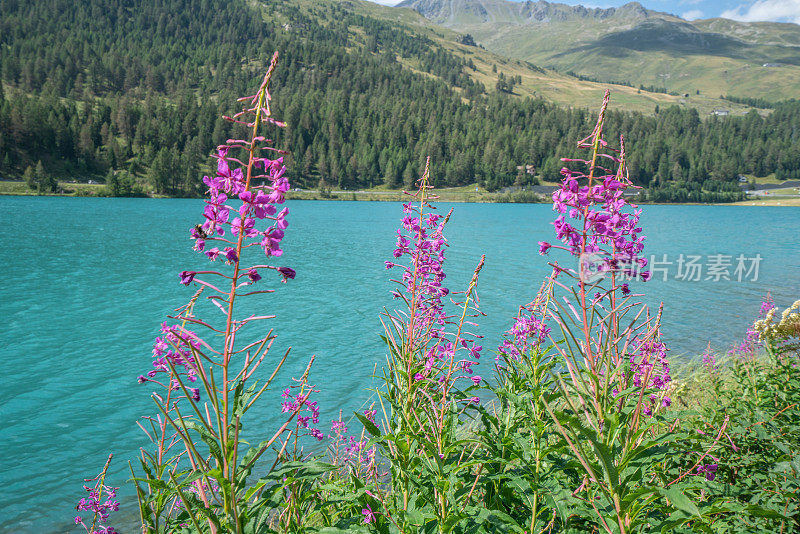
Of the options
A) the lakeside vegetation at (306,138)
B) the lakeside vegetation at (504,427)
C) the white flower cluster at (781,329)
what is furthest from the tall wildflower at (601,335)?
the lakeside vegetation at (306,138)

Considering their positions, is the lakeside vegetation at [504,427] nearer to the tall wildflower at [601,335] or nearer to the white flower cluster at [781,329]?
the tall wildflower at [601,335]

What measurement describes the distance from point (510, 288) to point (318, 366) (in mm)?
16476

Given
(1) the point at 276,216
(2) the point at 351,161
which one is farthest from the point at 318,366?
(2) the point at 351,161

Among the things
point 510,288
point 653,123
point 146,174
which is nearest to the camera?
point 510,288

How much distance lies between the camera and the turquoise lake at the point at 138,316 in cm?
1042

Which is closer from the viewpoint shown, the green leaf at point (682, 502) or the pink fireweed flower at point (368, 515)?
the green leaf at point (682, 502)

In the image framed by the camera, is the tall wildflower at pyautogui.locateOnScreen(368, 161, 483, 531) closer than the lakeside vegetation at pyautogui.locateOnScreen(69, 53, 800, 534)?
No

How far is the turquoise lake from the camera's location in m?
10.4

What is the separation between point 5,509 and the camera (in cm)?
823

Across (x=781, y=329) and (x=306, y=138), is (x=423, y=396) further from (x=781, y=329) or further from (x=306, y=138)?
(x=306, y=138)

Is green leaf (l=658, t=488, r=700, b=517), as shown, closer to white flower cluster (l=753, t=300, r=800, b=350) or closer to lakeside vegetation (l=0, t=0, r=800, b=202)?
white flower cluster (l=753, t=300, r=800, b=350)

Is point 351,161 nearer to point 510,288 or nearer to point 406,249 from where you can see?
point 510,288

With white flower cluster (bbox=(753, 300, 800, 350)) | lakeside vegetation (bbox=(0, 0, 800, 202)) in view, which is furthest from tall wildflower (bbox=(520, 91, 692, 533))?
lakeside vegetation (bbox=(0, 0, 800, 202))

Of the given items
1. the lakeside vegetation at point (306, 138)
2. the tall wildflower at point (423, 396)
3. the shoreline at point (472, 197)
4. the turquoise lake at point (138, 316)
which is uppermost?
the lakeside vegetation at point (306, 138)
